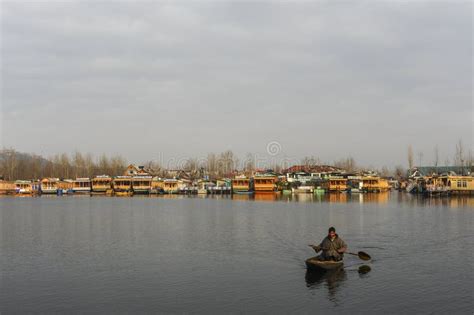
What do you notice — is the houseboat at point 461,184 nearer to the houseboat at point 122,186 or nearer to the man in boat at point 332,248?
the houseboat at point 122,186

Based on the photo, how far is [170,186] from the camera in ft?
431

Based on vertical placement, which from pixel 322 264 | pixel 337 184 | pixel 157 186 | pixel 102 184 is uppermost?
pixel 102 184

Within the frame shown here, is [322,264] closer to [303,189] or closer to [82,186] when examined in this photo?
[303,189]

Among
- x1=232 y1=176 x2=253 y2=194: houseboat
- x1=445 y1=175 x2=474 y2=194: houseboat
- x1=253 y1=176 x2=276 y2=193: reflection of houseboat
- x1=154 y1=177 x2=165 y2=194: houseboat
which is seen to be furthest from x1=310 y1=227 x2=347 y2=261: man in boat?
x1=154 y1=177 x2=165 y2=194: houseboat

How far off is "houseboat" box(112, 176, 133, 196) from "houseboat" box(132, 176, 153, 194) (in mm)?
1207

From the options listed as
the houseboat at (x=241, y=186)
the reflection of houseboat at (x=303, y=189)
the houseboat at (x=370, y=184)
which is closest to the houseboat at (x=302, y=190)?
the reflection of houseboat at (x=303, y=189)

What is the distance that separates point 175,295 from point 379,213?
4428 cm

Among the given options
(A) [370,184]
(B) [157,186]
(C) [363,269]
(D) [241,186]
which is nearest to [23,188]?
(B) [157,186]

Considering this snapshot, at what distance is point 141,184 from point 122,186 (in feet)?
17.0

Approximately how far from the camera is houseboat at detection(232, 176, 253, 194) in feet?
397

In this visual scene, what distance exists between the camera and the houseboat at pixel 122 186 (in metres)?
122

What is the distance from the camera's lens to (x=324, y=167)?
6909 inches

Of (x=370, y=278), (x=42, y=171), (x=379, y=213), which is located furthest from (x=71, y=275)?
(x=42, y=171)

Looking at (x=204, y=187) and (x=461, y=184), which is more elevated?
(x=461, y=184)
